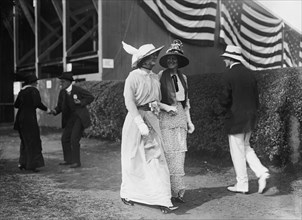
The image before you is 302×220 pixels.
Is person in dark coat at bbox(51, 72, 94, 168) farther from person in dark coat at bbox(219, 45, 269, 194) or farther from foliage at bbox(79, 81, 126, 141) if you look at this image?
person in dark coat at bbox(219, 45, 269, 194)

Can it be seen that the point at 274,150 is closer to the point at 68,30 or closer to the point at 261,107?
the point at 261,107

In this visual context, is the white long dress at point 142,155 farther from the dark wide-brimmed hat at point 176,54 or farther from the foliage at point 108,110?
the foliage at point 108,110

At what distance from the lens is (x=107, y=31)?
12328 millimetres

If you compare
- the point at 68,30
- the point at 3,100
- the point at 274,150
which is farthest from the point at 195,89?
the point at 3,100

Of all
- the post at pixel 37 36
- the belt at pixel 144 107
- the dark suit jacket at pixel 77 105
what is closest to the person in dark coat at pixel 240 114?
the belt at pixel 144 107

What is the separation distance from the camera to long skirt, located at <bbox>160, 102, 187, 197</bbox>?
4895 mm

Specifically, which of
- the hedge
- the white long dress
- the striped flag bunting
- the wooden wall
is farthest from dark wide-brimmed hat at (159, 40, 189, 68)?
the wooden wall

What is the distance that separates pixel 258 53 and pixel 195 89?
316 inches

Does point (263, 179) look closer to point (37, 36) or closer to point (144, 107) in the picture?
point (144, 107)

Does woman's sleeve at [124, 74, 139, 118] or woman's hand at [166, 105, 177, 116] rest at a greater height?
woman's sleeve at [124, 74, 139, 118]

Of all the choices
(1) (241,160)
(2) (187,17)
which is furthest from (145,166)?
(2) (187,17)

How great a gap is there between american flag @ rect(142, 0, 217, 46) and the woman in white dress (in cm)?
872

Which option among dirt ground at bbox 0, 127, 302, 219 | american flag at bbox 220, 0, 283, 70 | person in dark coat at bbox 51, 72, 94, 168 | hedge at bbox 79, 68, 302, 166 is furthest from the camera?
american flag at bbox 220, 0, 283, 70

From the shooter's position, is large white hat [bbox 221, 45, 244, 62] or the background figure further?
large white hat [bbox 221, 45, 244, 62]
